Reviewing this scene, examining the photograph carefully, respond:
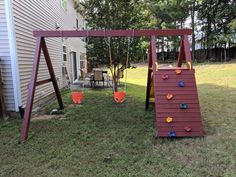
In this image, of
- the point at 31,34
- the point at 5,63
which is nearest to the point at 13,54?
the point at 5,63

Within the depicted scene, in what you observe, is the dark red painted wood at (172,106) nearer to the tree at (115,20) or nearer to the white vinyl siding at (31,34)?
the white vinyl siding at (31,34)

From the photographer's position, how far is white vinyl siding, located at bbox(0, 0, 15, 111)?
247 inches

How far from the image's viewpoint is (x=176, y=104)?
202 inches

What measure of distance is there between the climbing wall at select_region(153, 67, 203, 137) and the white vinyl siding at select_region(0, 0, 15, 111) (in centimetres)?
363

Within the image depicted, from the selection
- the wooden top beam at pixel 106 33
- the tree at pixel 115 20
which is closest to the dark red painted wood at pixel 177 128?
the wooden top beam at pixel 106 33

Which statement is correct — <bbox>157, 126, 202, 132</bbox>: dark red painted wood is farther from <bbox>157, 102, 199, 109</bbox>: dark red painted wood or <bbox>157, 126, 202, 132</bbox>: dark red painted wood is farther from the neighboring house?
the neighboring house

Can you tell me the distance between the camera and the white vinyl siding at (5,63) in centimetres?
628

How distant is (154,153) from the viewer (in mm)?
4344

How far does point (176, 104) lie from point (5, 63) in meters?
4.23

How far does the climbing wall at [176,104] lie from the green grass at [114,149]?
205 millimetres

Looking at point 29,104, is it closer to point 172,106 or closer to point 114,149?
point 114,149

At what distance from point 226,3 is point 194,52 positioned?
651 centimetres

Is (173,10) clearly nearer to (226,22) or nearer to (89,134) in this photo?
(226,22)

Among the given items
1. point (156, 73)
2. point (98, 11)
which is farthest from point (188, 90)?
point (98, 11)
